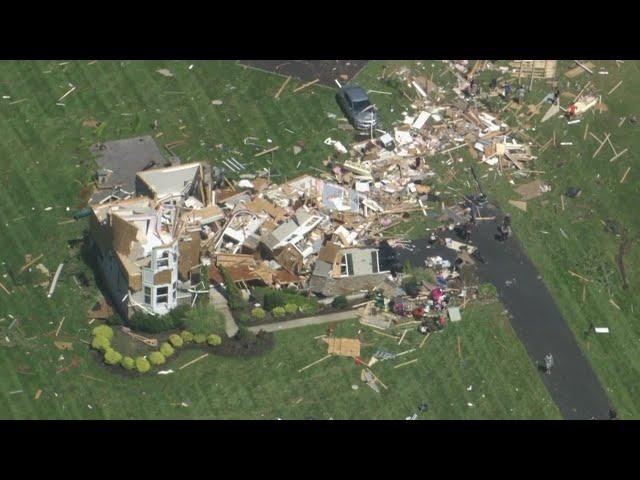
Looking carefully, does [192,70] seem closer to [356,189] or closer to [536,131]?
[356,189]

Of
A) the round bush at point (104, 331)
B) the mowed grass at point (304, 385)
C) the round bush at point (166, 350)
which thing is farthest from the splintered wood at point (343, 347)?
the round bush at point (104, 331)

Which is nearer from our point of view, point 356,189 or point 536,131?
point 356,189

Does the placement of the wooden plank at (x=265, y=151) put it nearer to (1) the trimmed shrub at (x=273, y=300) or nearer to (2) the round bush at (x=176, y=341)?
(1) the trimmed shrub at (x=273, y=300)

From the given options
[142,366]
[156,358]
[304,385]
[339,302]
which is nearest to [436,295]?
[339,302]

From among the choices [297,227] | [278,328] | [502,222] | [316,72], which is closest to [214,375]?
[278,328]

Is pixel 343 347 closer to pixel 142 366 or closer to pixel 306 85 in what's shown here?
pixel 142 366

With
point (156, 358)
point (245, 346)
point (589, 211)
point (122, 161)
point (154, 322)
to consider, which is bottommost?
point (589, 211)
